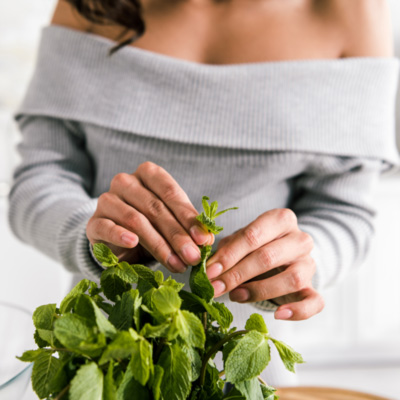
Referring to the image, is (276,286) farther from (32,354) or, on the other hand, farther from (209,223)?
(32,354)

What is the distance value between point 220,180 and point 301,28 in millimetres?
228

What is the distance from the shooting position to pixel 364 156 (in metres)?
0.64

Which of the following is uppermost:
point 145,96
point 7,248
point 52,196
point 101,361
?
point 101,361

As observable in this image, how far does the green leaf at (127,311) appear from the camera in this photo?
25 centimetres

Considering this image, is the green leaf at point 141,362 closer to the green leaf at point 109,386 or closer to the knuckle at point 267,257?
the green leaf at point 109,386

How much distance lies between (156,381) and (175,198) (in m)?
0.18

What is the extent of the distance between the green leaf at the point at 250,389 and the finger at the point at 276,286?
12 cm

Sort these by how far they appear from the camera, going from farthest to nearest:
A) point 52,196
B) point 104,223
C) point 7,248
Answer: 1. point 7,248
2. point 52,196
3. point 104,223

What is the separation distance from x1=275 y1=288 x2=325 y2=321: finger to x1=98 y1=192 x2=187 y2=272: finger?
10cm

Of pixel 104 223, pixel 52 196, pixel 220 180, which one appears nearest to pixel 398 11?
pixel 220 180

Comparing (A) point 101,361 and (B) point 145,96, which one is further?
(B) point 145,96

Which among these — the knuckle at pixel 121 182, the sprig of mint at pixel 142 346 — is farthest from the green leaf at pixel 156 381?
the knuckle at pixel 121 182

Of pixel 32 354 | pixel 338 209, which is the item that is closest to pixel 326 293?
pixel 338 209

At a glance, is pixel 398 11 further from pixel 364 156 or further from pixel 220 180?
pixel 220 180
